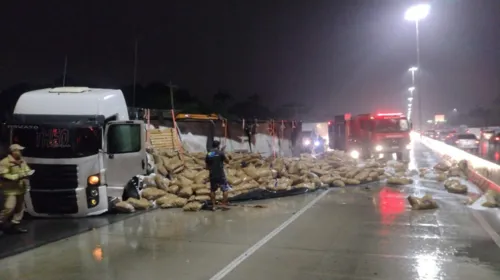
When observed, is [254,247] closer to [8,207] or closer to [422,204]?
[8,207]

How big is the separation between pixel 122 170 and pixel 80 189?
1243mm

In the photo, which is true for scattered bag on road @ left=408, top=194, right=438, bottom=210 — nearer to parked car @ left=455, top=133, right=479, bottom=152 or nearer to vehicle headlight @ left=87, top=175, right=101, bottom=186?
vehicle headlight @ left=87, top=175, right=101, bottom=186

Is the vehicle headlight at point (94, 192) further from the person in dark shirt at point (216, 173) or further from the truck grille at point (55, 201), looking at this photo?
the person in dark shirt at point (216, 173)

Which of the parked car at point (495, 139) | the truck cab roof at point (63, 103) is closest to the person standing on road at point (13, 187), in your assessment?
the truck cab roof at point (63, 103)

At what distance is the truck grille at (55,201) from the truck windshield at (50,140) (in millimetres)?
731

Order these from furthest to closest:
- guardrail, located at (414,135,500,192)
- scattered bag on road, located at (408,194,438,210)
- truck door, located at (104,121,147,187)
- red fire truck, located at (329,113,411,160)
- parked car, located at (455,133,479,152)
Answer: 1. parked car, located at (455,133,479,152)
2. red fire truck, located at (329,113,411,160)
3. guardrail, located at (414,135,500,192)
4. scattered bag on road, located at (408,194,438,210)
5. truck door, located at (104,121,147,187)

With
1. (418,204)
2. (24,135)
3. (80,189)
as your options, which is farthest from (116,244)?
(418,204)

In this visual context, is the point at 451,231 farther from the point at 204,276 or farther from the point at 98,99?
the point at 98,99

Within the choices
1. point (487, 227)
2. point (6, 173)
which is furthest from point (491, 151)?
point (6, 173)

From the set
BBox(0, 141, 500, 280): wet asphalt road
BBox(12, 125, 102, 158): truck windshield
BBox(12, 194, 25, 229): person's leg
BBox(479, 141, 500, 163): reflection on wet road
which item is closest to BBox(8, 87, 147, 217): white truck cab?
BBox(12, 125, 102, 158): truck windshield

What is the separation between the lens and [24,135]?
29.7ft

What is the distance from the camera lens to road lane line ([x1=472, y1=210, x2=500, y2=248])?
25.6 ft

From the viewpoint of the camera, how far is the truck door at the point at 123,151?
9.66 m

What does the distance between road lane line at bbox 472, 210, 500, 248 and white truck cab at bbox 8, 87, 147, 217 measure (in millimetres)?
7250
